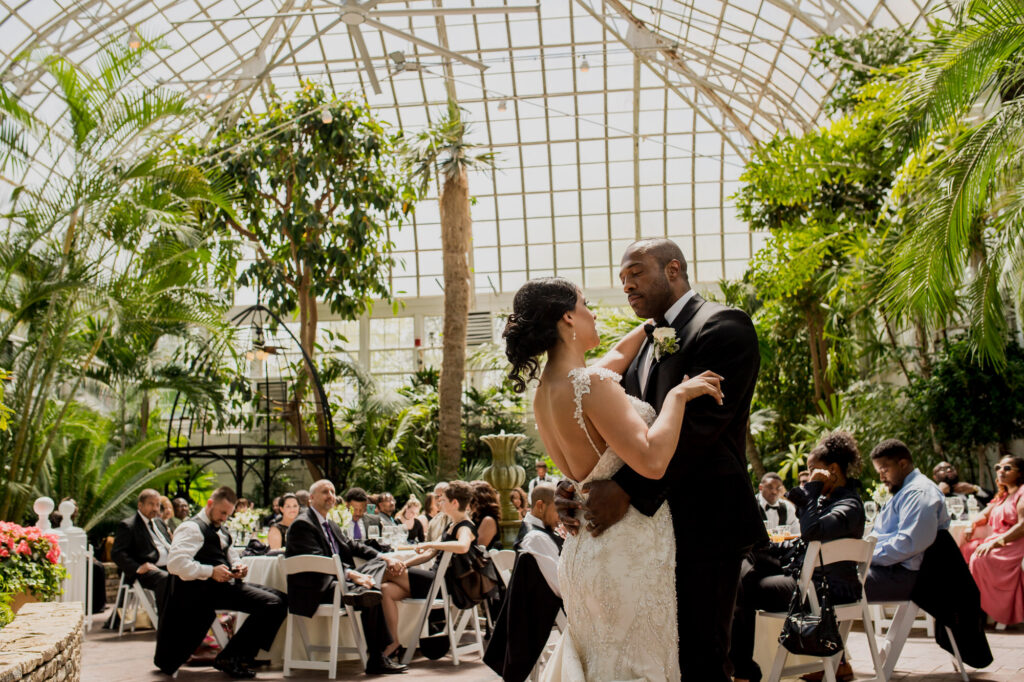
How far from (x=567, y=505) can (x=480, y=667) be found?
4376 millimetres

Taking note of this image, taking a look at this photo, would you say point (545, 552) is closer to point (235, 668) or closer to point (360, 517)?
point (235, 668)

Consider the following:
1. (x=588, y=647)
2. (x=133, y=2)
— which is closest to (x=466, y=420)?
(x=133, y=2)

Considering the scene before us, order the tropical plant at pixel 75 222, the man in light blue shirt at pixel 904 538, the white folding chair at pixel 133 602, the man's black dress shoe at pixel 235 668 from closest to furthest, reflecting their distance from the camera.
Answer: the man in light blue shirt at pixel 904 538 < the man's black dress shoe at pixel 235 668 < the tropical plant at pixel 75 222 < the white folding chair at pixel 133 602

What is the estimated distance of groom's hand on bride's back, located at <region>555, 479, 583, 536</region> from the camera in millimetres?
2506

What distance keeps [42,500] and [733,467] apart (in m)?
5.50

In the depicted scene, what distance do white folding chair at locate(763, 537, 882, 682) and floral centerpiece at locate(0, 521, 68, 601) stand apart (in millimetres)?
3755

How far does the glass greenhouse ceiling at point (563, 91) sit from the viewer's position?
19.3 meters

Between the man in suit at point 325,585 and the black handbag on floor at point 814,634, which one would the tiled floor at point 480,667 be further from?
the black handbag on floor at point 814,634

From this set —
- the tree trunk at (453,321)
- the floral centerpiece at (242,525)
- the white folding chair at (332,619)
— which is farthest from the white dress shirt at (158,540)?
the tree trunk at (453,321)

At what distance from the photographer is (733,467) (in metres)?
2.34


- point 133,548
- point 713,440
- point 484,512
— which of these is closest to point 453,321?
point 133,548

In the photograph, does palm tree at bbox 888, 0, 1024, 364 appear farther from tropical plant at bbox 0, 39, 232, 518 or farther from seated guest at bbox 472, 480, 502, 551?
tropical plant at bbox 0, 39, 232, 518

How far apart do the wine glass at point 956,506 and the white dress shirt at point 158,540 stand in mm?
6433

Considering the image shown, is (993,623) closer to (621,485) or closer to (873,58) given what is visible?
(621,485)
